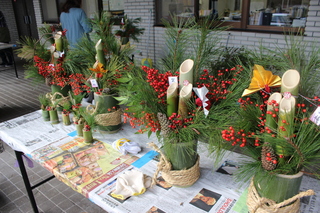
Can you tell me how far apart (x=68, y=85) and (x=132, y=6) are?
3.43 metres

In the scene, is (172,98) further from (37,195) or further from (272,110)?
(37,195)

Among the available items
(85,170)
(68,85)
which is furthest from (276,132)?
(68,85)

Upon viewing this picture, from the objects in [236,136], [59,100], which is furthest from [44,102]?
[236,136]

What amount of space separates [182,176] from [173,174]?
0.04 meters

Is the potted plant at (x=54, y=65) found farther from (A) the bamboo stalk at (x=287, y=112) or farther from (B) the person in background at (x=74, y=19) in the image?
(B) the person in background at (x=74, y=19)

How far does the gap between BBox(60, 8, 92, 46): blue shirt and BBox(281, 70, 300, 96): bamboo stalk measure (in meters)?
2.96

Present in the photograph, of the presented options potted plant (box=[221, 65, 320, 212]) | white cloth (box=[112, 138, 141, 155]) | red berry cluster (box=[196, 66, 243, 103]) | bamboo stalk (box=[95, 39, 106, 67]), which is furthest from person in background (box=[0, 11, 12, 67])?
potted plant (box=[221, 65, 320, 212])

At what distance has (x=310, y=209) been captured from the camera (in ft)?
3.15

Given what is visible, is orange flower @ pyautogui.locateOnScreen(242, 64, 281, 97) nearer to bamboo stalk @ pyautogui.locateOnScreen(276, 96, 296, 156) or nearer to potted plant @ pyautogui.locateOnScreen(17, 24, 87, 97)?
bamboo stalk @ pyautogui.locateOnScreen(276, 96, 296, 156)

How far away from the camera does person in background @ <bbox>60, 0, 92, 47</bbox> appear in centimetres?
327

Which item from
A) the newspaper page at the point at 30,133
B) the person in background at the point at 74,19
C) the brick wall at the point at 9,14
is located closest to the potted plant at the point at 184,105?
the newspaper page at the point at 30,133

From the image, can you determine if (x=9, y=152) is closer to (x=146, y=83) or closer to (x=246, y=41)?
(x=146, y=83)

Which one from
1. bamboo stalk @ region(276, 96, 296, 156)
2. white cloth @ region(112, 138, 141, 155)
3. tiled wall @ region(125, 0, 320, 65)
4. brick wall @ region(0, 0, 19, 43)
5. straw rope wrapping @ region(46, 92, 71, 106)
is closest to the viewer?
bamboo stalk @ region(276, 96, 296, 156)

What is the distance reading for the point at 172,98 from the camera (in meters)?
0.99
